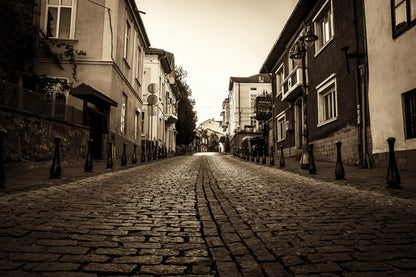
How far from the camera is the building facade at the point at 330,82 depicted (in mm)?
9922

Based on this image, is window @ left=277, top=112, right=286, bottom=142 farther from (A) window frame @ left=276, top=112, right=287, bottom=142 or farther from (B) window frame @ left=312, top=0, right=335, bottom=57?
(B) window frame @ left=312, top=0, right=335, bottom=57

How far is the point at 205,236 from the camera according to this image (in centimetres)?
246

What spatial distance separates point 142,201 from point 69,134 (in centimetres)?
730

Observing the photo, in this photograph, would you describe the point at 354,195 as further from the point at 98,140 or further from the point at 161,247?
the point at 98,140

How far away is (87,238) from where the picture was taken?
238 centimetres

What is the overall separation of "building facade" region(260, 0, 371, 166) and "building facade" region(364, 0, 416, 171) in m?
0.61

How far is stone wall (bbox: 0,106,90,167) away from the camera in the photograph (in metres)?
7.19

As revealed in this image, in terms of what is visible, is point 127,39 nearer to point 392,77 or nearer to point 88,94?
point 88,94

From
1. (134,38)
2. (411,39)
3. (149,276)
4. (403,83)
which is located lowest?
(149,276)

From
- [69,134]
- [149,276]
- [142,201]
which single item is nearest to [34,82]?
[69,134]

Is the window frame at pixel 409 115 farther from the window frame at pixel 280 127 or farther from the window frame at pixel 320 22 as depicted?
the window frame at pixel 280 127

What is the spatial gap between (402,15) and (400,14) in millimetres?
103

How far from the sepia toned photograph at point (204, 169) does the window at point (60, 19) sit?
7cm

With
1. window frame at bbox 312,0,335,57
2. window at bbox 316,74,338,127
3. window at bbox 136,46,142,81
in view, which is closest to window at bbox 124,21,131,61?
window at bbox 136,46,142,81
